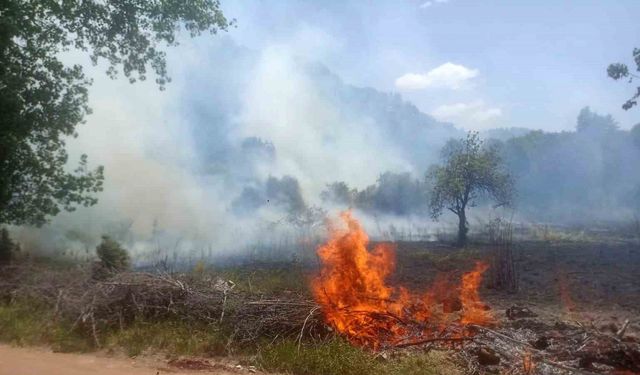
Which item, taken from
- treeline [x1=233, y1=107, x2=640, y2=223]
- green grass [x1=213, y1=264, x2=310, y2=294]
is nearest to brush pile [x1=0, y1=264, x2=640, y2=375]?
green grass [x1=213, y1=264, x2=310, y2=294]

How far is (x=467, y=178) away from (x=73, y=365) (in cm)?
1966

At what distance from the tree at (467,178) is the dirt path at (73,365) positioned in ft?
59.4

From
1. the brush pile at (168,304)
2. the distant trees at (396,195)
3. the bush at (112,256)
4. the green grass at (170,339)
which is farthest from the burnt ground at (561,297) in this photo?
the distant trees at (396,195)

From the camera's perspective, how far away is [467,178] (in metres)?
23.8

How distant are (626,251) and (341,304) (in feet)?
54.3

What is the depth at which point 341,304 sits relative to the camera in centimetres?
928

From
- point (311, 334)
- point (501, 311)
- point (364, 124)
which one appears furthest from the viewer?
point (364, 124)

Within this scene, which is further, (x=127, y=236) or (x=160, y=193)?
(x=160, y=193)

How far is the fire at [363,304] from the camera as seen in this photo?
8.87 meters

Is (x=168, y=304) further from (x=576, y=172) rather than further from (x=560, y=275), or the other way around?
(x=576, y=172)

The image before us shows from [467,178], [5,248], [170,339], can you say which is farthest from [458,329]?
[467,178]

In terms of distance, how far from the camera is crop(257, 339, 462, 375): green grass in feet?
24.0

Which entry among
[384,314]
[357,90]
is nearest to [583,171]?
[357,90]

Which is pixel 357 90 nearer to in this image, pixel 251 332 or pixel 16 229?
pixel 16 229
